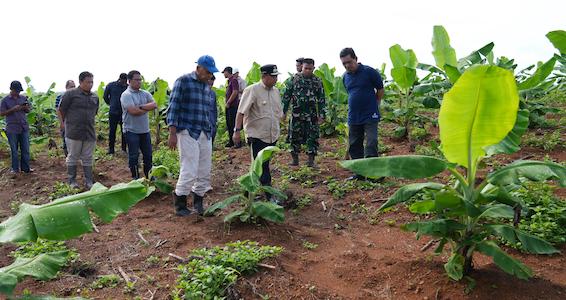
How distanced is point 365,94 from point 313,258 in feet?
9.33

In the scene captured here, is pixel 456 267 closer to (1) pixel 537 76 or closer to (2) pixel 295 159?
(1) pixel 537 76

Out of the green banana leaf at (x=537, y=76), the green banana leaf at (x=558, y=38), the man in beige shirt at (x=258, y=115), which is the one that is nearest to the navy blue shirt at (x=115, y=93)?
the man in beige shirt at (x=258, y=115)

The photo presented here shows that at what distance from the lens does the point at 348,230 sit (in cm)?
514

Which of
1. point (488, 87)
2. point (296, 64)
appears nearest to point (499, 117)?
point (488, 87)

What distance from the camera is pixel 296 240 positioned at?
4773mm

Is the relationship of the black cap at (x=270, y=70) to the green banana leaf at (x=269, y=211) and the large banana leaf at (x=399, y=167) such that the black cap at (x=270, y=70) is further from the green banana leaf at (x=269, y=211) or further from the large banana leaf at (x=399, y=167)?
the large banana leaf at (x=399, y=167)

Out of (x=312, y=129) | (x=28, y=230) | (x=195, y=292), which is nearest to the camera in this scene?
(x=28, y=230)

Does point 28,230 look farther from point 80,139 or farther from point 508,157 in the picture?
point 508,157

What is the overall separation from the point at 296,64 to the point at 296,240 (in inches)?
207

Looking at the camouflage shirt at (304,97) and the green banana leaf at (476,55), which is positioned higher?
the green banana leaf at (476,55)

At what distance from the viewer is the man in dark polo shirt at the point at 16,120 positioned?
8.28m

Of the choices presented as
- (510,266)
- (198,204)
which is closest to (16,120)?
(198,204)

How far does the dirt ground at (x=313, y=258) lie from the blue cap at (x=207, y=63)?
178cm

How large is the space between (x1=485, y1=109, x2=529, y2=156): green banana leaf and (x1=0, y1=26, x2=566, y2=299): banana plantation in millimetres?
11
